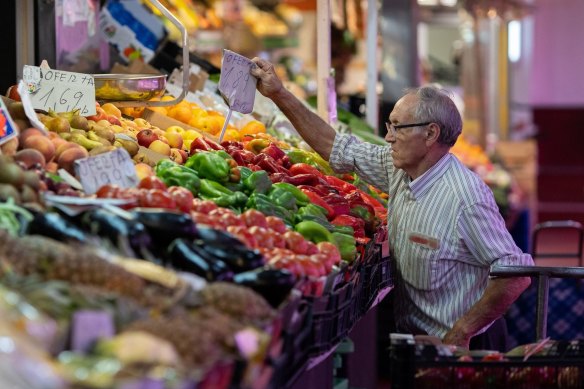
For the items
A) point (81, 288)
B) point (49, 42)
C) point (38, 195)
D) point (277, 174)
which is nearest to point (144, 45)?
point (49, 42)

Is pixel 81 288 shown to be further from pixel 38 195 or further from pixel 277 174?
pixel 277 174

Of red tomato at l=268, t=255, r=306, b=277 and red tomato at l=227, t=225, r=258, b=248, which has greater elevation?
red tomato at l=227, t=225, r=258, b=248

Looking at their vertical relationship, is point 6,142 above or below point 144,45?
below

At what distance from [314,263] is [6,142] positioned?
1.08 m

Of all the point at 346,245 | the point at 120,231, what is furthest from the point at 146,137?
the point at 120,231

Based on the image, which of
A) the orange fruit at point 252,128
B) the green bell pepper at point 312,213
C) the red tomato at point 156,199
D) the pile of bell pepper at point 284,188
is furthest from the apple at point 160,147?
the red tomato at point 156,199

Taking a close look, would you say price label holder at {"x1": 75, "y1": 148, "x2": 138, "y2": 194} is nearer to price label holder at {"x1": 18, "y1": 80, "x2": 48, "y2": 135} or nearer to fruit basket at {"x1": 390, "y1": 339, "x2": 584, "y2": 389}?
price label holder at {"x1": 18, "y1": 80, "x2": 48, "y2": 135}

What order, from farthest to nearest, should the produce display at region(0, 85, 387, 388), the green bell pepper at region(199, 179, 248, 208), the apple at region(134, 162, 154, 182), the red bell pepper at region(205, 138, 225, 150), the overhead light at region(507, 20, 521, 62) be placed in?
the overhead light at region(507, 20, 521, 62)
the red bell pepper at region(205, 138, 225, 150)
the green bell pepper at region(199, 179, 248, 208)
the apple at region(134, 162, 154, 182)
the produce display at region(0, 85, 387, 388)

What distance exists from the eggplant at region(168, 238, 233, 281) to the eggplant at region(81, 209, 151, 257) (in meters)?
0.08

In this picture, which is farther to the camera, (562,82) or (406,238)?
(562,82)

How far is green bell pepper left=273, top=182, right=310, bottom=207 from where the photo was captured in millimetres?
4219

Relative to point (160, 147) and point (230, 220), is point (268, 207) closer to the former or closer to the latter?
point (230, 220)

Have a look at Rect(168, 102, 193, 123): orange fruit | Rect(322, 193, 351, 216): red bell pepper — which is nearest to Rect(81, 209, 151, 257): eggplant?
Rect(322, 193, 351, 216): red bell pepper

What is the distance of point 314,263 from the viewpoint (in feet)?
10.7
